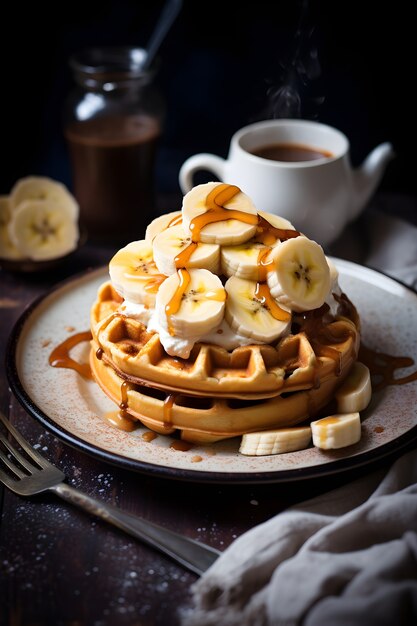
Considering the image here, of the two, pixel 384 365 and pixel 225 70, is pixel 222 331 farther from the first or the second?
pixel 225 70

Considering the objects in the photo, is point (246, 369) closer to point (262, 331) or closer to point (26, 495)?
point (262, 331)

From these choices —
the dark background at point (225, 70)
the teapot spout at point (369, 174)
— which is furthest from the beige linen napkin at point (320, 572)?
the dark background at point (225, 70)

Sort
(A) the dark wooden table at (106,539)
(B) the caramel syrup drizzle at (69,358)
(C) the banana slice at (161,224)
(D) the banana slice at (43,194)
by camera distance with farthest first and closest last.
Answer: (D) the banana slice at (43,194) < (B) the caramel syrup drizzle at (69,358) < (C) the banana slice at (161,224) < (A) the dark wooden table at (106,539)

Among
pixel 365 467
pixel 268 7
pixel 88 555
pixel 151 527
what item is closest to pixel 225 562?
pixel 151 527

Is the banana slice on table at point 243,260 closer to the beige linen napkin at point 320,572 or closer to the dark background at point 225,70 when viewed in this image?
the beige linen napkin at point 320,572

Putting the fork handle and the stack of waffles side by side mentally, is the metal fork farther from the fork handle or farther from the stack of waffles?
the stack of waffles
